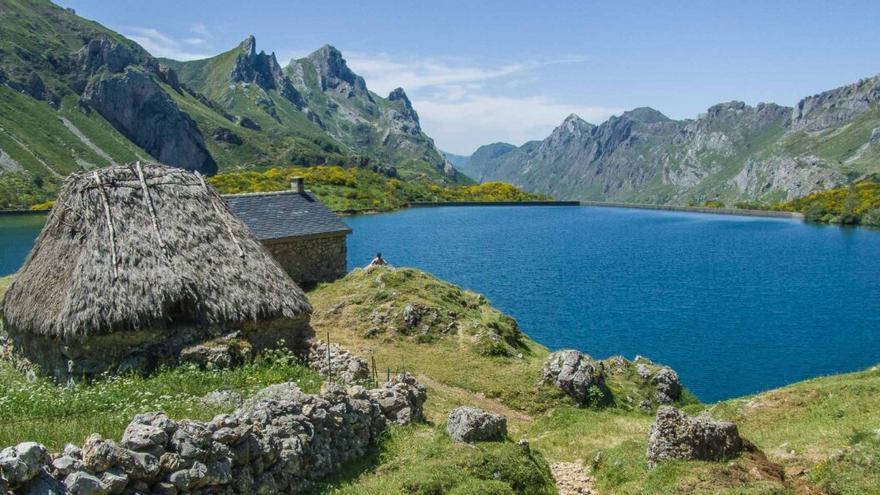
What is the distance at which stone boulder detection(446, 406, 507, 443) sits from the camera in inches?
589

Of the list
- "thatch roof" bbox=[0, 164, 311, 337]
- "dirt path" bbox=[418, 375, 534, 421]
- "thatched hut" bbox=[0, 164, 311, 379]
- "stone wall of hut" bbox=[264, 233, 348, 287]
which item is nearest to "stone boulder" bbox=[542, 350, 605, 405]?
"dirt path" bbox=[418, 375, 534, 421]

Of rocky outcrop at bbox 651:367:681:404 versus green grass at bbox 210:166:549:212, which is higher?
green grass at bbox 210:166:549:212

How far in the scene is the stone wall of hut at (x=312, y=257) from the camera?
3719 centimetres

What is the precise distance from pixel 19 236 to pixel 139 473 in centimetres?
11524

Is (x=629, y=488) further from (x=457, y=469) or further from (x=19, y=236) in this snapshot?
(x=19, y=236)

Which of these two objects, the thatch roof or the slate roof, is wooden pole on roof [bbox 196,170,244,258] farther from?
the slate roof

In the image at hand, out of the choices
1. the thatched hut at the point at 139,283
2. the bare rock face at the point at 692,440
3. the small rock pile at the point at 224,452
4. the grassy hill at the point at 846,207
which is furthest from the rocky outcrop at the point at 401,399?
the grassy hill at the point at 846,207

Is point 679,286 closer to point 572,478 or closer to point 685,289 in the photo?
point 685,289

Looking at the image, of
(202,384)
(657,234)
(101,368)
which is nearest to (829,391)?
(202,384)

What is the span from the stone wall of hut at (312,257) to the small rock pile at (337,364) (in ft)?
48.4

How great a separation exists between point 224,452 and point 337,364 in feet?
34.0

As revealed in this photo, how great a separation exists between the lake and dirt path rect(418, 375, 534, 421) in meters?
18.8

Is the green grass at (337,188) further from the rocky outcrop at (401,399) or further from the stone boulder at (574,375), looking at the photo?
the rocky outcrop at (401,399)

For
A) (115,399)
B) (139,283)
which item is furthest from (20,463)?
(139,283)
